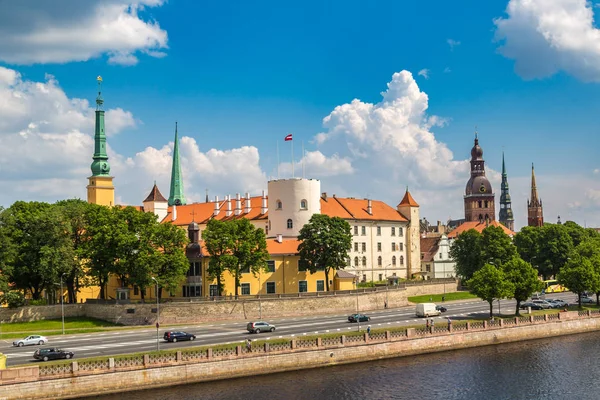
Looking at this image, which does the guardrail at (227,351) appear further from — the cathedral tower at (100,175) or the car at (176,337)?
the cathedral tower at (100,175)

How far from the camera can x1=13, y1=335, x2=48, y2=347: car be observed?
68.8 metres

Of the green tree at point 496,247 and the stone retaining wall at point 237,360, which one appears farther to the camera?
the green tree at point 496,247

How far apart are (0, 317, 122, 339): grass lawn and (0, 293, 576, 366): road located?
319cm

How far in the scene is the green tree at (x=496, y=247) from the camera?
116375mm

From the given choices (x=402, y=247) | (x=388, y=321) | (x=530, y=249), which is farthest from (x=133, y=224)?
(x=530, y=249)

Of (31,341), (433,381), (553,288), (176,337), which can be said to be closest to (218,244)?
(176,337)

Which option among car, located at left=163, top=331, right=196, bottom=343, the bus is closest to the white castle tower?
the bus

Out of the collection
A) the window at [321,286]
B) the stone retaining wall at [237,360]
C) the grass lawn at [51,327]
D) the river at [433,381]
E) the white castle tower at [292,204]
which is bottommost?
the river at [433,381]

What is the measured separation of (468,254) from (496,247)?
20.9 feet

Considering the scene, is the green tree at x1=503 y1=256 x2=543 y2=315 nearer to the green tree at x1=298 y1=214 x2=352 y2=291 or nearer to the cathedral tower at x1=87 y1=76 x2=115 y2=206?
the green tree at x1=298 y1=214 x2=352 y2=291

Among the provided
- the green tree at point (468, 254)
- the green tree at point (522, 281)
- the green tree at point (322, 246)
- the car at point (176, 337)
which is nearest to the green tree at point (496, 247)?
the green tree at point (468, 254)

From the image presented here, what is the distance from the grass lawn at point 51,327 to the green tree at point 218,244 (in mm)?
14549

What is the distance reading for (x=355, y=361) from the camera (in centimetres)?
6275

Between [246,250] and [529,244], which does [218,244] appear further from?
[529,244]
